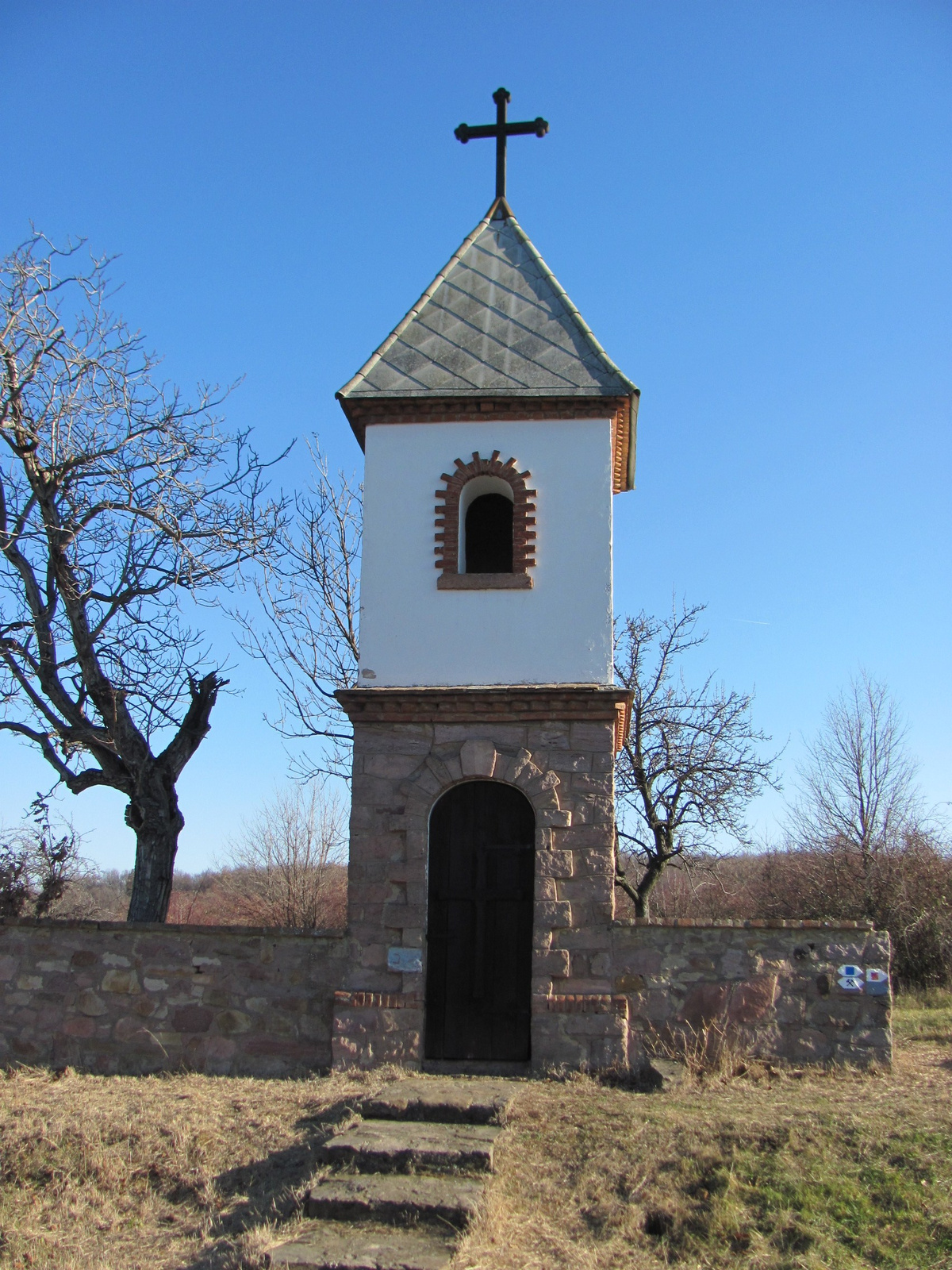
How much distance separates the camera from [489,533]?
36.0 feet

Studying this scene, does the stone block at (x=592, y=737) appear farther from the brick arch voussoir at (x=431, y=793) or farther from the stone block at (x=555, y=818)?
the stone block at (x=555, y=818)

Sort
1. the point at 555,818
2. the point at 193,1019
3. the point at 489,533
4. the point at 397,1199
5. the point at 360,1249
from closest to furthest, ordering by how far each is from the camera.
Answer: the point at 360,1249, the point at 397,1199, the point at 555,818, the point at 193,1019, the point at 489,533

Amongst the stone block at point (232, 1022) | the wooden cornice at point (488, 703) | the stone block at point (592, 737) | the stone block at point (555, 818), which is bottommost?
the stone block at point (232, 1022)

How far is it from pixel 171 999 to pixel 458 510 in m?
5.30

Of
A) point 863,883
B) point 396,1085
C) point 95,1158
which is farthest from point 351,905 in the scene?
point 863,883

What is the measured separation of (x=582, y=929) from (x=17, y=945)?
18.0 feet

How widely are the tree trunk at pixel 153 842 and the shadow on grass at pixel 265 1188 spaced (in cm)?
544

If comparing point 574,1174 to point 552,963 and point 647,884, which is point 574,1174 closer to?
point 552,963

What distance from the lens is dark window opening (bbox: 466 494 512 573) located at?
430 inches

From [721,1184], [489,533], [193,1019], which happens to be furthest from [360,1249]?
[489,533]

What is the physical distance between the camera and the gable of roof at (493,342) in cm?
1048

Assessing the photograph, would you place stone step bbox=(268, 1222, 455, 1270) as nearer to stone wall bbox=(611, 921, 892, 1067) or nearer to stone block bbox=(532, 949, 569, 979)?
stone block bbox=(532, 949, 569, 979)

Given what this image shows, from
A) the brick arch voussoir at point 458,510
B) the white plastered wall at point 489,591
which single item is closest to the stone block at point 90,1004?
the white plastered wall at point 489,591

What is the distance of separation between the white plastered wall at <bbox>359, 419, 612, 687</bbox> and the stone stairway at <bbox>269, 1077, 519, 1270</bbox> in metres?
3.74
